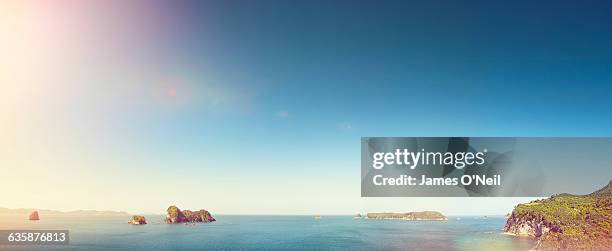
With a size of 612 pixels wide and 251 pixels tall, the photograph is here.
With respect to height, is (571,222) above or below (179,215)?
above

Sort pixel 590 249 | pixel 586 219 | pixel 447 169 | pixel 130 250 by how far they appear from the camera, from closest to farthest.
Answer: pixel 447 169, pixel 590 249, pixel 586 219, pixel 130 250

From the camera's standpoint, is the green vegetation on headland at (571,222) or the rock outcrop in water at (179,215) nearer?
the green vegetation on headland at (571,222)

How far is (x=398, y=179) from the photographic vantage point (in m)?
24.4

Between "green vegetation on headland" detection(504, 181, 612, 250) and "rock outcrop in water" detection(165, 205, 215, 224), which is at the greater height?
"green vegetation on headland" detection(504, 181, 612, 250)

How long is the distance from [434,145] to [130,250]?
52.3 metres

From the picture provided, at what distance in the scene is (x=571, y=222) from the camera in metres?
58.8

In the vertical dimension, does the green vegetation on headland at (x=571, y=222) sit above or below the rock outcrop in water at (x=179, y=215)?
above

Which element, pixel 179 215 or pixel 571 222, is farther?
pixel 179 215

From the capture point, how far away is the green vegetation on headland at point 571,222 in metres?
51.1

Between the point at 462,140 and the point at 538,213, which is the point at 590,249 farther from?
the point at 462,140

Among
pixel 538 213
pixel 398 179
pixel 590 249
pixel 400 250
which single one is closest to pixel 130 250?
pixel 400 250

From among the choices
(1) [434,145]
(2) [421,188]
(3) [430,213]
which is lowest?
(3) [430,213]

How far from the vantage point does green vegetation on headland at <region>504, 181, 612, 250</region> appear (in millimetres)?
51094

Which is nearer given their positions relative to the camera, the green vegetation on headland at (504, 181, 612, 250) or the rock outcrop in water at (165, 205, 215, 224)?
the green vegetation on headland at (504, 181, 612, 250)
